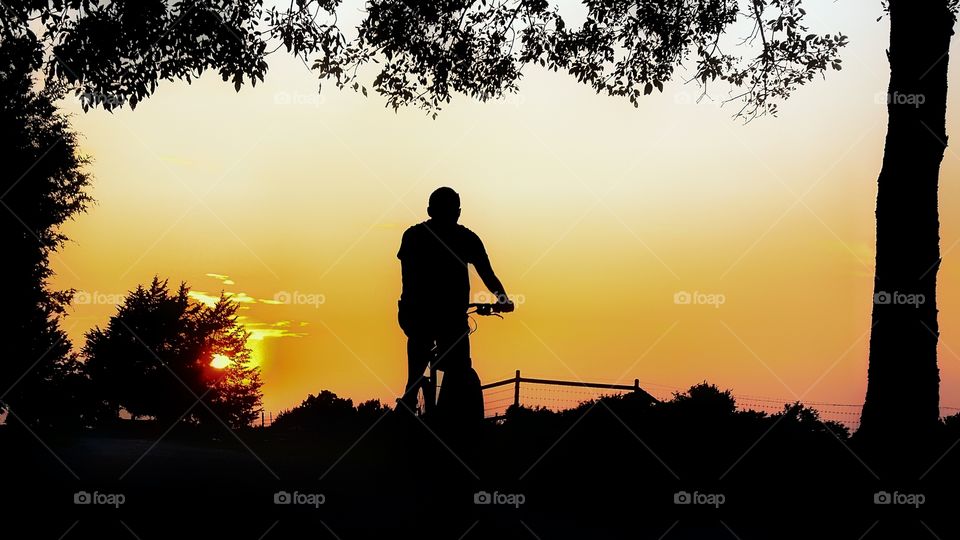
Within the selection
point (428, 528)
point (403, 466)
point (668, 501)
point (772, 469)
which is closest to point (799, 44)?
point (772, 469)

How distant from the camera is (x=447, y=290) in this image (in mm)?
8195

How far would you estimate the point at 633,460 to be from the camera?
10258mm

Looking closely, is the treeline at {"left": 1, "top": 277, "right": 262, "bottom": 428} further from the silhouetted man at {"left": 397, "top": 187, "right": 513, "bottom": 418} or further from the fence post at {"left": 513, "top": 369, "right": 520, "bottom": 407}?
the silhouetted man at {"left": 397, "top": 187, "right": 513, "bottom": 418}

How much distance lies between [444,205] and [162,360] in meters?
38.1

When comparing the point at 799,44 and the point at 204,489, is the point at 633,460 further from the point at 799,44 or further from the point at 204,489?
the point at 799,44

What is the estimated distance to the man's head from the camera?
26.7 feet

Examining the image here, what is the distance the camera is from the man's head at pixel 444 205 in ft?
26.7

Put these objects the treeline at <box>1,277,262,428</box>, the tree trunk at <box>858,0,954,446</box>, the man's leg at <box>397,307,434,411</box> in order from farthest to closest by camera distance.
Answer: the treeline at <box>1,277,262,428</box>, the tree trunk at <box>858,0,954,446</box>, the man's leg at <box>397,307,434,411</box>

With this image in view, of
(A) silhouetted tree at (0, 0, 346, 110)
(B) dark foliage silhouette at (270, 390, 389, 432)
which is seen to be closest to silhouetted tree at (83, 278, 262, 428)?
(B) dark foliage silhouette at (270, 390, 389, 432)

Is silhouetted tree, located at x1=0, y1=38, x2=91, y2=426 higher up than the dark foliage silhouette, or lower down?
higher up

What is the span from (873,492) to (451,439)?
187 inches

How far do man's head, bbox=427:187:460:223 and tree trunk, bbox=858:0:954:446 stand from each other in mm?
5504

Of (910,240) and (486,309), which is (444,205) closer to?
(486,309)

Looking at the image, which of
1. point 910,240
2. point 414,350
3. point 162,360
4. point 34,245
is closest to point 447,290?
point 414,350
